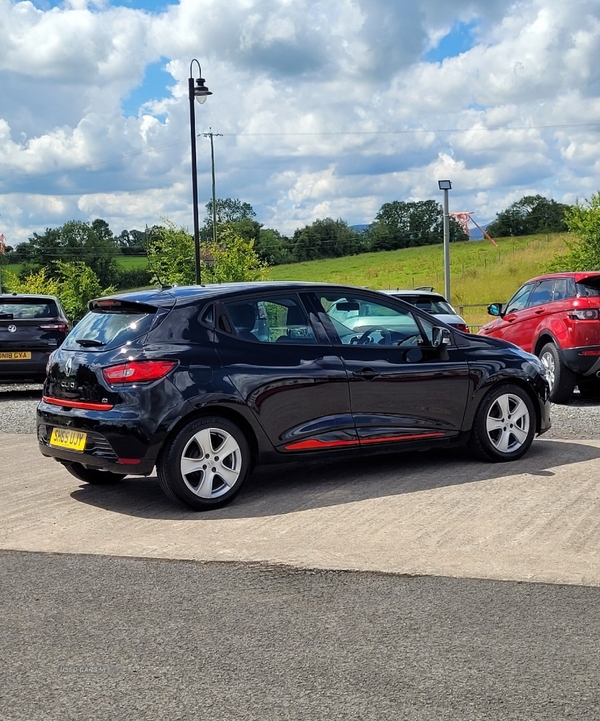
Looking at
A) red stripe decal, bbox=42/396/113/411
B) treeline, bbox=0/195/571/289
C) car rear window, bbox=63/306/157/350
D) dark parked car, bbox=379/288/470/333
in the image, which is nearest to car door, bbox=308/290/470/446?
car rear window, bbox=63/306/157/350

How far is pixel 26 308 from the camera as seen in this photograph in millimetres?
15484

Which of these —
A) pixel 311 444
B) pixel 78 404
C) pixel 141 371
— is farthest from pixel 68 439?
pixel 311 444

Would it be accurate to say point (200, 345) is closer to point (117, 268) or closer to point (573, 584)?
point (573, 584)

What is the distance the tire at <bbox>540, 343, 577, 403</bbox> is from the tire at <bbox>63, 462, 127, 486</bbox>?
21.4 ft

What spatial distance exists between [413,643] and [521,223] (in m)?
105

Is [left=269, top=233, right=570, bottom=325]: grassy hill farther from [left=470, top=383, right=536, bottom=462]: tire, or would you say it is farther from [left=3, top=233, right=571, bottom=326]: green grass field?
[left=470, top=383, right=536, bottom=462]: tire

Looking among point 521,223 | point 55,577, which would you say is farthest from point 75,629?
point 521,223

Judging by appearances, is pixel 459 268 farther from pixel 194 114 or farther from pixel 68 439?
pixel 68 439

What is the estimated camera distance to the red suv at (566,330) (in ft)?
39.8

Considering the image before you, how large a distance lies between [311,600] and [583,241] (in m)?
38.5

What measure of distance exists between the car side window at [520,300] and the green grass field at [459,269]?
30.2 m

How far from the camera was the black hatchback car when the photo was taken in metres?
6.66

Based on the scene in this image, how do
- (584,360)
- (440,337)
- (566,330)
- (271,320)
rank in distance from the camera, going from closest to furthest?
1. (271,320)
2. (440,337)
3. (584,360)
4. (566,330)

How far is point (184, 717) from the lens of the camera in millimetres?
3414
